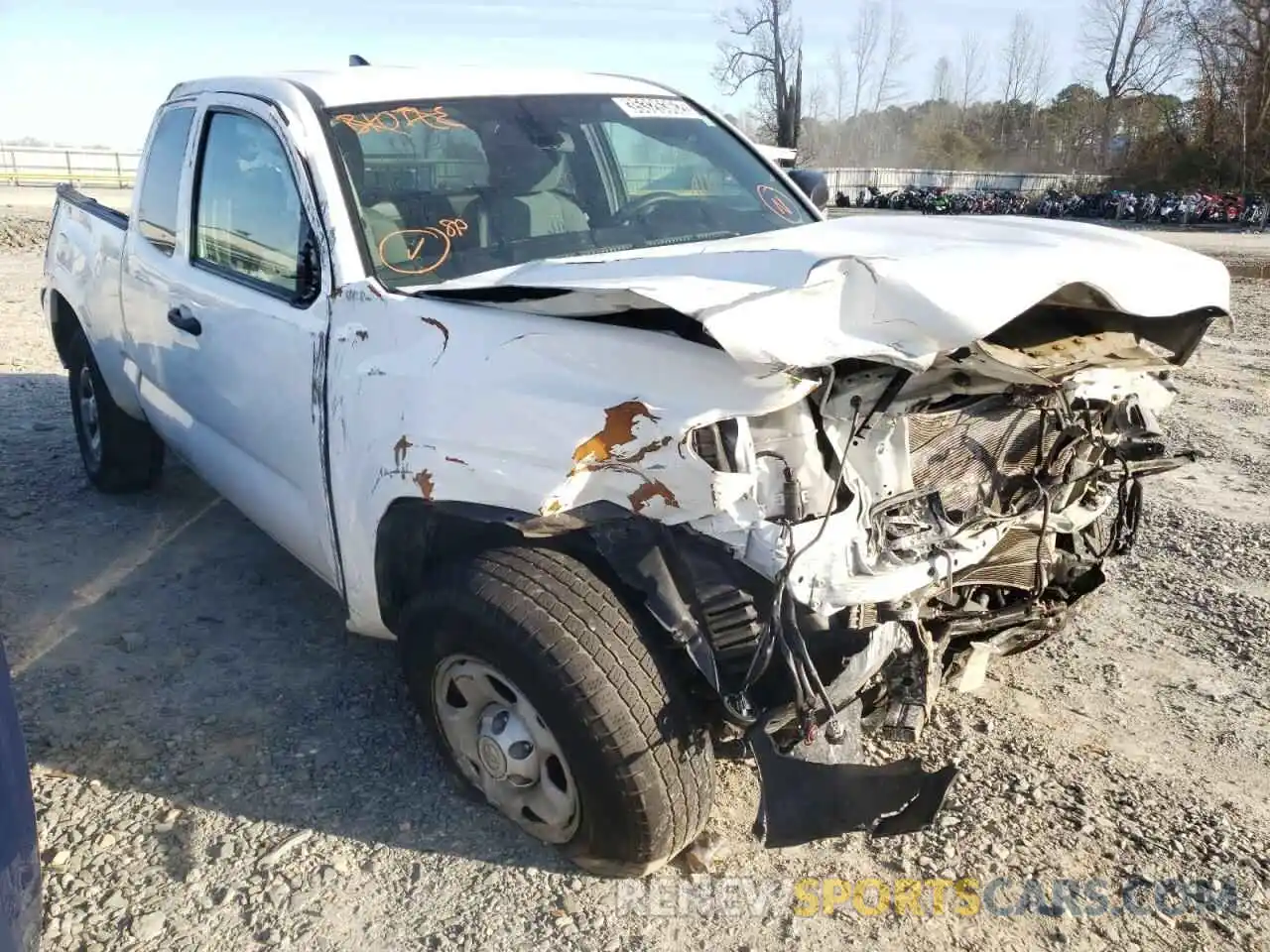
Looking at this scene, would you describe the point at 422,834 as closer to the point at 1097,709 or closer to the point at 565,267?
the point at 565,267

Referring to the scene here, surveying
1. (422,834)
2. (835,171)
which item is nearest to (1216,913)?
(422,834)

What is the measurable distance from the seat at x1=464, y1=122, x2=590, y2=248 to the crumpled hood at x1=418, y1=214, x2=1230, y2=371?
28cm

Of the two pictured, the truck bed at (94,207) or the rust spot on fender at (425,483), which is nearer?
the rust spot on fender at (425,483)

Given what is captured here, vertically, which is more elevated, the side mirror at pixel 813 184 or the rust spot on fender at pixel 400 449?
the side mirror at pixel 813 184

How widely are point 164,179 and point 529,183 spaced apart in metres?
1.82

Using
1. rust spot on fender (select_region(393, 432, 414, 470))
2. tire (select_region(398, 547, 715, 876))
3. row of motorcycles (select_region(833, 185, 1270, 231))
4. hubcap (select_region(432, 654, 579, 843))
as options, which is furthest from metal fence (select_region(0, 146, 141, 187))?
tire (select_region(398, 547, 715, 876))

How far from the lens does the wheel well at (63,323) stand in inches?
207

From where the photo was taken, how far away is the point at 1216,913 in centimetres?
245

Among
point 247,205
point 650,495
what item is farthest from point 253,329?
point 650,495

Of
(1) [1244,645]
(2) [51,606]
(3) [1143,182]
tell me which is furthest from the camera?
(3) [1143,182]

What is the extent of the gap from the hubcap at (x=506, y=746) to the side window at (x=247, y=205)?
4.23ft

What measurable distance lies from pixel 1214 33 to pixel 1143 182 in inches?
274

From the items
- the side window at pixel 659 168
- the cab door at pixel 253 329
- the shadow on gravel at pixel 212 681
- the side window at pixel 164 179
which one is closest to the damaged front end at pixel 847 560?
the shadow on gravel at pixel 212 681

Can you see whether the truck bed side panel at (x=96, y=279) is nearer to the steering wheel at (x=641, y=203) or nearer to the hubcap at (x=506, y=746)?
the steering wheel at (x=641, y=203)
